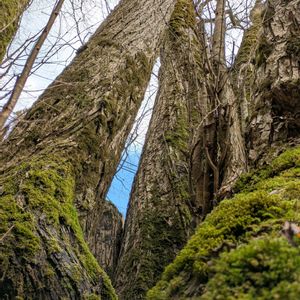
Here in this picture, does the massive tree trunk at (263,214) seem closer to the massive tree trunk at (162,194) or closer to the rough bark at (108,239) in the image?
the massive tree trunk at (162,194)

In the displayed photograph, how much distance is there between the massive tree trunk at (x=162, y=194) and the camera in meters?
2.71

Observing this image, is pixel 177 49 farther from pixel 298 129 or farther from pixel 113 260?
pixel 298 129

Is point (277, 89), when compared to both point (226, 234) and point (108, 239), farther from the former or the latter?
point (108, 239)

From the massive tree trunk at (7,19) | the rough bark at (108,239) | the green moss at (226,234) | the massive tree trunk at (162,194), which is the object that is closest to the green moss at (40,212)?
the massive tree trunk at (162,194)

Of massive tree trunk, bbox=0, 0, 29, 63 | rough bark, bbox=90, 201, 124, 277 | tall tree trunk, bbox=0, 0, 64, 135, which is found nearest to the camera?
tall tree trunk, bbox=0, 0, 64, 135

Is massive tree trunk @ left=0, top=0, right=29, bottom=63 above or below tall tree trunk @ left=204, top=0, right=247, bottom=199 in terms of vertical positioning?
above

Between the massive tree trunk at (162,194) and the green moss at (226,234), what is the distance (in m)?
0.97

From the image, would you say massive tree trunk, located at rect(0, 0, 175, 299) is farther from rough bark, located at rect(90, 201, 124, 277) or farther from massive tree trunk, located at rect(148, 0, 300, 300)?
massive tree trunk, located at rect(148, 0, 300, 300)

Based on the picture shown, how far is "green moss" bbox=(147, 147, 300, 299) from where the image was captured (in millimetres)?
872

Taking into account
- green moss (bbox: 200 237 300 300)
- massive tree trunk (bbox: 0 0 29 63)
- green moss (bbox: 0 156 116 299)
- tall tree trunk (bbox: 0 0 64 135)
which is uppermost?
massive tree trunk (bbox: 0 0 29 63)

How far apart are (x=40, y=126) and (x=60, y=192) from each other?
72 centimetres

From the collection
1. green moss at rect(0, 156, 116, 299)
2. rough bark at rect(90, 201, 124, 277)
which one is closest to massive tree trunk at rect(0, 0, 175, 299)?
green moss at rect(0, 156, 116, 299)

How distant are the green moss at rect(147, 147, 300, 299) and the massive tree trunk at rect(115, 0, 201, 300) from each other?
974mm

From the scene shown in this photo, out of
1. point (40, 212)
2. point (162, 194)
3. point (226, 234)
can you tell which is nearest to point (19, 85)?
point (40, 212)
